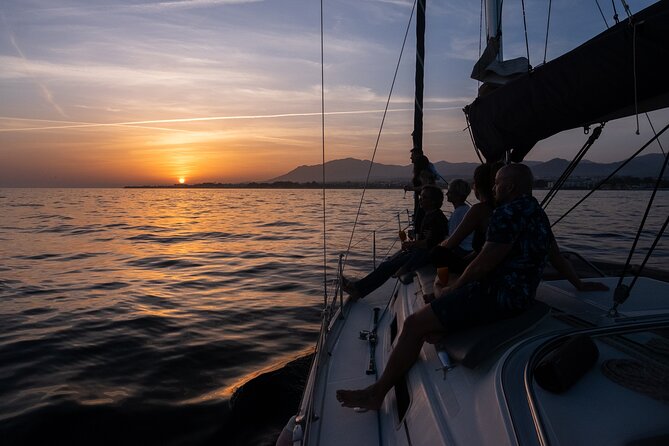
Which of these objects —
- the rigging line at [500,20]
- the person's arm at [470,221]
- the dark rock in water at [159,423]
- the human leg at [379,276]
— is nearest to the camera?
the person's arm at [470,221]

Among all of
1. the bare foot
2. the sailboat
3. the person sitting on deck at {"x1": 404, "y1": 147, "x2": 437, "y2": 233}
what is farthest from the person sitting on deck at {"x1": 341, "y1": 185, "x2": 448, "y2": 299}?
the bare foot

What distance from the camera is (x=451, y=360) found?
9.94ft

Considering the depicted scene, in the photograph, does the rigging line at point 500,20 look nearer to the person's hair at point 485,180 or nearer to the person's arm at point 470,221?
the person's hair at point 485,180

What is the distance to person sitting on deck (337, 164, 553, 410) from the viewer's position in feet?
9.56

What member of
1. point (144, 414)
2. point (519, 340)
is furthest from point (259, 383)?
point (519, 340)

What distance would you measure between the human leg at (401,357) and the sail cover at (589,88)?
2.07 metres

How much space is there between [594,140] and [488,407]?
312 centimetres

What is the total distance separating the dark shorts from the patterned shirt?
48 mm

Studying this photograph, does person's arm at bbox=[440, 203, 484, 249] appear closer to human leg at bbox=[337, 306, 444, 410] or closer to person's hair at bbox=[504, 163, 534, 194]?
person's hair at bbox=[504, 163, 534, 194]

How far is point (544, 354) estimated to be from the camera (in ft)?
7.86

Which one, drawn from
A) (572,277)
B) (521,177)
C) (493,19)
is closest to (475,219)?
(572,277)

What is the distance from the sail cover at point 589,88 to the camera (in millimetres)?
3221

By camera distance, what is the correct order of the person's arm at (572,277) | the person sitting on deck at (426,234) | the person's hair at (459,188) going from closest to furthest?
the person's arm at (572,277)
the person's hair at (459,188)
the person sitting on deck at (426,234)

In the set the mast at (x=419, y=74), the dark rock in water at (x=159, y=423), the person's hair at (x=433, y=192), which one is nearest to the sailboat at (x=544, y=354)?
the person's hair at (x=433, y=192)
